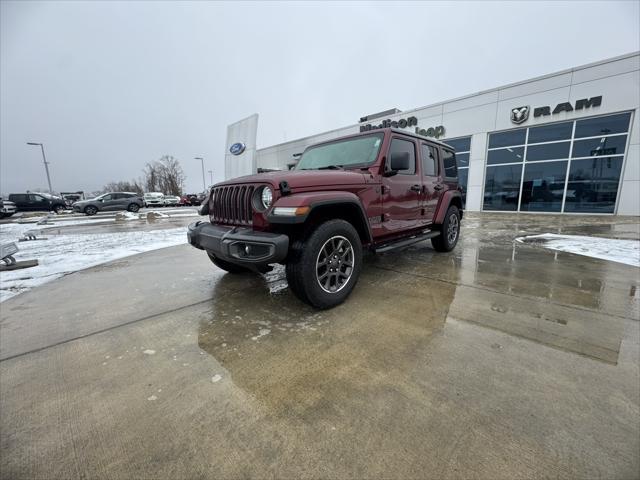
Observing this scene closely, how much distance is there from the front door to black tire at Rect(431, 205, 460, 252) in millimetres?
1080

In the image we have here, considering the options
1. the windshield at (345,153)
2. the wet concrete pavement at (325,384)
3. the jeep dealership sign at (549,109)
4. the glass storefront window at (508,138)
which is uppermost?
the jeep dealership sign at (549,109)

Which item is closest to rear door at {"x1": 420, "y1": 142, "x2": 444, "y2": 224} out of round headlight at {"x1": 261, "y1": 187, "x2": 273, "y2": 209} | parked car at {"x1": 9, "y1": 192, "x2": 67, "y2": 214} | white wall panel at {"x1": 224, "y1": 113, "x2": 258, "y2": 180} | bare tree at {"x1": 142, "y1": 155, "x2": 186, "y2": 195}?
round headlight at {"x1": 261, "y1": 187, "x2": 273, "y2": 209}

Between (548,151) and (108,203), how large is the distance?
87.0 ft

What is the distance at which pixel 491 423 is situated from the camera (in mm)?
1471

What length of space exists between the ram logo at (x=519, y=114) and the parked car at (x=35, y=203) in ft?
97.3

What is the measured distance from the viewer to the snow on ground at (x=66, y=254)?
4.02 metres

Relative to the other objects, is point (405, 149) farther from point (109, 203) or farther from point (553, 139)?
point (109, 203)

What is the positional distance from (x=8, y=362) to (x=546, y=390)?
145 inches

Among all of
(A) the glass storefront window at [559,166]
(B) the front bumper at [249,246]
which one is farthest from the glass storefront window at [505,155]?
(B) the front bumper at [249,246]

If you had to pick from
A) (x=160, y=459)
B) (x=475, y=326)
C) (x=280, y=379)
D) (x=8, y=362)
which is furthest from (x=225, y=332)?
(x=475, y=326)

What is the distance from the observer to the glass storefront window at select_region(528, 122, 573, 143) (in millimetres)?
12578

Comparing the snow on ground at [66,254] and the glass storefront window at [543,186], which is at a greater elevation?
the glass storefront window at [543,186]

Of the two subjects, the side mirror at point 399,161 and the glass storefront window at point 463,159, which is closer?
the side mirror at point 399,161

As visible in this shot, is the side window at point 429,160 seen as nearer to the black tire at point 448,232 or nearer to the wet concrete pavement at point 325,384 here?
the black tire at point 448,232
